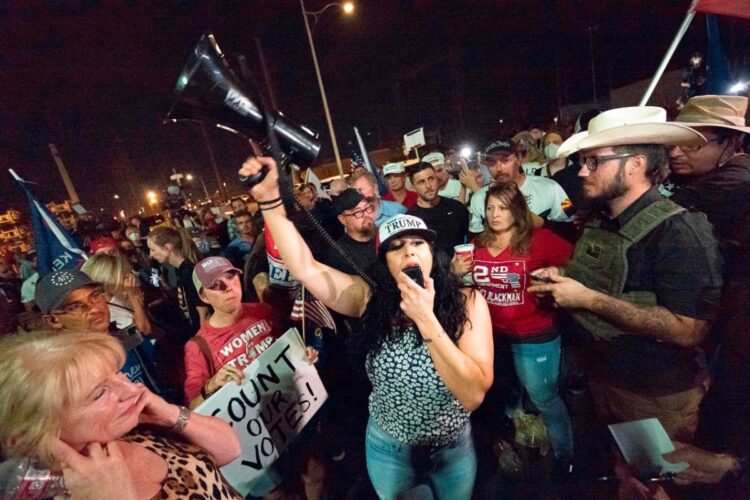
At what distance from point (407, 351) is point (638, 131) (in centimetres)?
194

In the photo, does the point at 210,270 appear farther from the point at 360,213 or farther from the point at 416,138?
the point at 416,138

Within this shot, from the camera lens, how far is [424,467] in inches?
86.0

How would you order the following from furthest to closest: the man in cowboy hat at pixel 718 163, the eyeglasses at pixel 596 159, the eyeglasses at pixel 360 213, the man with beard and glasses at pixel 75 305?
the eyeglasses at pixel 360 213, the man in cowboy hat at pixel 718 163, the man with beard and glasses at pixel 75 305, the eyeglasses at pixel 596 159

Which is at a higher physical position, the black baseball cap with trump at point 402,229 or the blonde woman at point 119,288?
the black baseball cap with trump at point 402,229

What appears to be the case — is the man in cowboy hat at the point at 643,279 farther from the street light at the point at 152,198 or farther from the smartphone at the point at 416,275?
the street light at the point at 152,198

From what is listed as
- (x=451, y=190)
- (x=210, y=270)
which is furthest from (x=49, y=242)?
(x=451, y=190)

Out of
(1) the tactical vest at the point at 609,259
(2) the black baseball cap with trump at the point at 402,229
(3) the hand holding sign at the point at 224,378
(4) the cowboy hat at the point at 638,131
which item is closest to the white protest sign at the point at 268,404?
(3) the hand holding sign at the point at 224,378

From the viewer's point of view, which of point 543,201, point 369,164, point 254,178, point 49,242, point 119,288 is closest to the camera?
point 254,178

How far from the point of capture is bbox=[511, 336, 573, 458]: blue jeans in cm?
307

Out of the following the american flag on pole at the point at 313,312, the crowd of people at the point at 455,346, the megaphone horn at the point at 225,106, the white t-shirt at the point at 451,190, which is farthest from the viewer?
the white t-shirt at the point at 451,190

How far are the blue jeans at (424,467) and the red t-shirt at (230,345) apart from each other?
1141 millimetres

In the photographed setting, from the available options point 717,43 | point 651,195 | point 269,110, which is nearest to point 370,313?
point 269,110

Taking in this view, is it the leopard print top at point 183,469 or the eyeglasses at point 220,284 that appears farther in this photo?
the eyeglasses at point 220,284

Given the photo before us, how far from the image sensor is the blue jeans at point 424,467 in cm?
218
